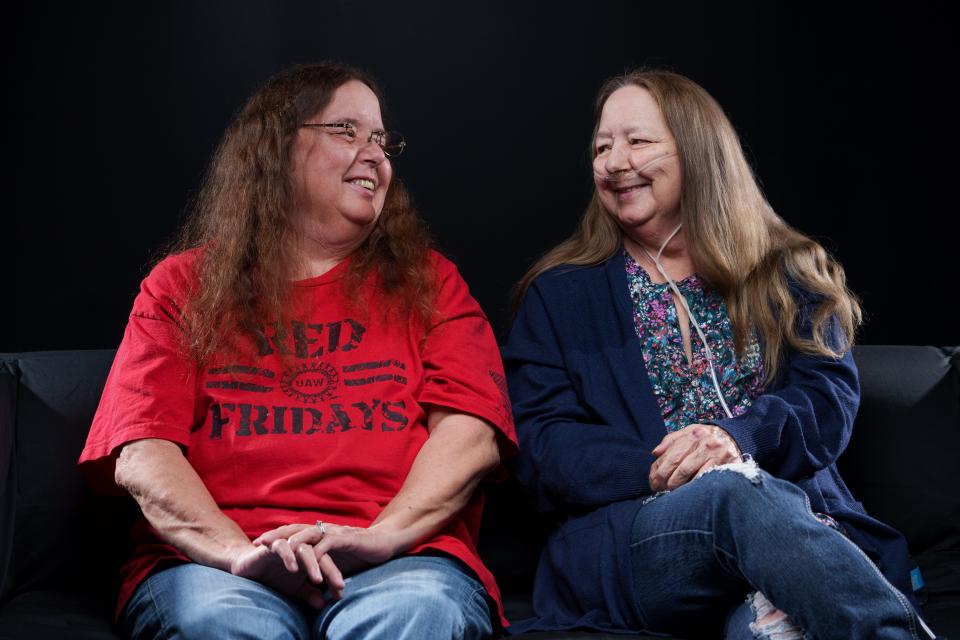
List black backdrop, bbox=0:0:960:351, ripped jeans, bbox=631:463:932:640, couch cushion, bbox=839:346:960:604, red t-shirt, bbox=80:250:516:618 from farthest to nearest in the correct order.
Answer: black backdrop, bbox=0:0:960:351 < couch cushion, bbox=839:346:960:604 < red t-shirt, bbox=80:250:516:618 < ripped jeans, bbox=631:463:932:640

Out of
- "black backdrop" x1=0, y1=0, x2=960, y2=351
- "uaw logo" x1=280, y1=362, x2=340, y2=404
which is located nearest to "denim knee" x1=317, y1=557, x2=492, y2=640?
"uaw logo" x1=280, y1=362, x2=340, y2=404

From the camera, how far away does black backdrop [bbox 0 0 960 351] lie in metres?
3.01

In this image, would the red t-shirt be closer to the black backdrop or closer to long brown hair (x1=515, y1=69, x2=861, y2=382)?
long brown hair (x1=515, y1=69, x2=861, y2=382)

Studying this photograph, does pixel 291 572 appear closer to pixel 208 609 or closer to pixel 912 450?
pixel 208 609

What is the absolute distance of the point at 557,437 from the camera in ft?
7.32

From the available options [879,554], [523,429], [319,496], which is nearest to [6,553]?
[319,496]

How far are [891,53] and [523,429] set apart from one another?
5.53 ft

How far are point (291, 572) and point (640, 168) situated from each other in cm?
105

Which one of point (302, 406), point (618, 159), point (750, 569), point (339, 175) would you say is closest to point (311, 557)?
point (302, 406)

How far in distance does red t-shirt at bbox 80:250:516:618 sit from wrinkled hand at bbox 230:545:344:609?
6.3 inches

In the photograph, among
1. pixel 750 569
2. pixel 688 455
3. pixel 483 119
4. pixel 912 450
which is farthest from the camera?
pixel 483 119

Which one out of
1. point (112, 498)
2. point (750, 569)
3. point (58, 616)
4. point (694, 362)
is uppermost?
point (694, 362)

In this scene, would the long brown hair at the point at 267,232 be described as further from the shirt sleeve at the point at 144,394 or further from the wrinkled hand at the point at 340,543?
the wrinkled hand at the point at 340,543

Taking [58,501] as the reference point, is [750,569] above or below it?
above
